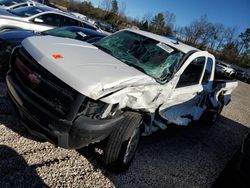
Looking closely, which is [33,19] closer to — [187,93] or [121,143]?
[187,93]

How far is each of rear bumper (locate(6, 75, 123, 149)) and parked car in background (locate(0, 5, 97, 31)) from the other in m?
4.84

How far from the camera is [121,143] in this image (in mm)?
3072

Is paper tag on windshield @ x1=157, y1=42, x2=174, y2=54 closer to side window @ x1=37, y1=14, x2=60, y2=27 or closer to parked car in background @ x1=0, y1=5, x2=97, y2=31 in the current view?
parked car in background @ x1=0, y1=5, x2=97, y2=31

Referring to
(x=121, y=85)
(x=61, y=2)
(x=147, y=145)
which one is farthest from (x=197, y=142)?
(x=61, y=2)

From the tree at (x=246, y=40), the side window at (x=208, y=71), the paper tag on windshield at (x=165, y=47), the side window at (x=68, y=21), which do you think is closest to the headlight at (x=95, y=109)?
the paper tag on windshield at (x=165, y=47)

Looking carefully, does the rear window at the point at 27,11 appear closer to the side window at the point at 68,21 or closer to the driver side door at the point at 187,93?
the side window at the point at 68,21

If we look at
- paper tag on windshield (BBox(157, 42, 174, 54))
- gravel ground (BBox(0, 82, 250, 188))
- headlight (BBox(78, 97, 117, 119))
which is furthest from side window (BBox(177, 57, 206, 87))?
headlight (BBox(78, 97, 117, 119))

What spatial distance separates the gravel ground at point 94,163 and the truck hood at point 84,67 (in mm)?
1134

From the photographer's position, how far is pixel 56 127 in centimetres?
259

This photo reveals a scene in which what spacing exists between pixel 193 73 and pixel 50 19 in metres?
5.79

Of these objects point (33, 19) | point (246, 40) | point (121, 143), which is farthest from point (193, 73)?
point (246, 40)

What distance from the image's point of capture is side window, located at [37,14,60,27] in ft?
26.7

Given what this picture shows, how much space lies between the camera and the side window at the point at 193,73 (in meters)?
4.21

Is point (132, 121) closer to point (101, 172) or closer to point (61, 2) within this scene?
point (101, 172)
